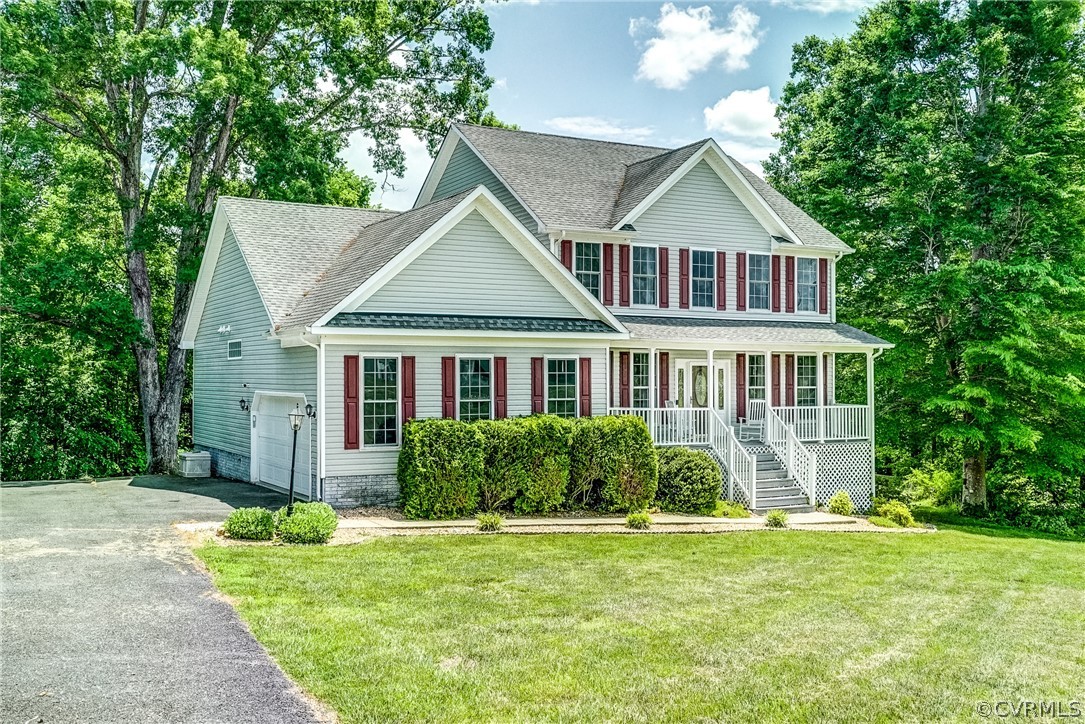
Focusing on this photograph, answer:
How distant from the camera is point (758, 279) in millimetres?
23531

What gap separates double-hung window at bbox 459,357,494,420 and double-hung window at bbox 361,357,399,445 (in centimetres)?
136

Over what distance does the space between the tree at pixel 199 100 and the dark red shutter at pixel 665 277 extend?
11.3 m

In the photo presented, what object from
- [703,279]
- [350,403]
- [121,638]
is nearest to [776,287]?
[703,279]

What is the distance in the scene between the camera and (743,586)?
1159cm

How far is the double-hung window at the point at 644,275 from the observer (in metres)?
22.0

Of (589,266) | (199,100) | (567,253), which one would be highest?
(199,100)

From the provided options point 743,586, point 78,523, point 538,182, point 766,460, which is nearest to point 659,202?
point 538,182

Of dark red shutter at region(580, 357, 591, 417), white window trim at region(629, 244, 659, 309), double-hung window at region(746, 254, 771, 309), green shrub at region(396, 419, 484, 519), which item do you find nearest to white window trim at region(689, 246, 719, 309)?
white window trim at region(629, 244, 659, 309)

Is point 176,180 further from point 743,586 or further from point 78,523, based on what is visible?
point 743,586

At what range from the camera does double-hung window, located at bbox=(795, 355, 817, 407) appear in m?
23.0

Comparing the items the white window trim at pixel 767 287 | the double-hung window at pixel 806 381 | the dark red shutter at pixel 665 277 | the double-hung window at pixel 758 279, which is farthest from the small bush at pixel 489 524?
the double-hung window at pixel 758 279

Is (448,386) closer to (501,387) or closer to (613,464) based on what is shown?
(501,387)

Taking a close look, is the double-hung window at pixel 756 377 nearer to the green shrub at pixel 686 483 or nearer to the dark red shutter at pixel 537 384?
the green shrub at pixel 686 483

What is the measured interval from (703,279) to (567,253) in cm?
399
